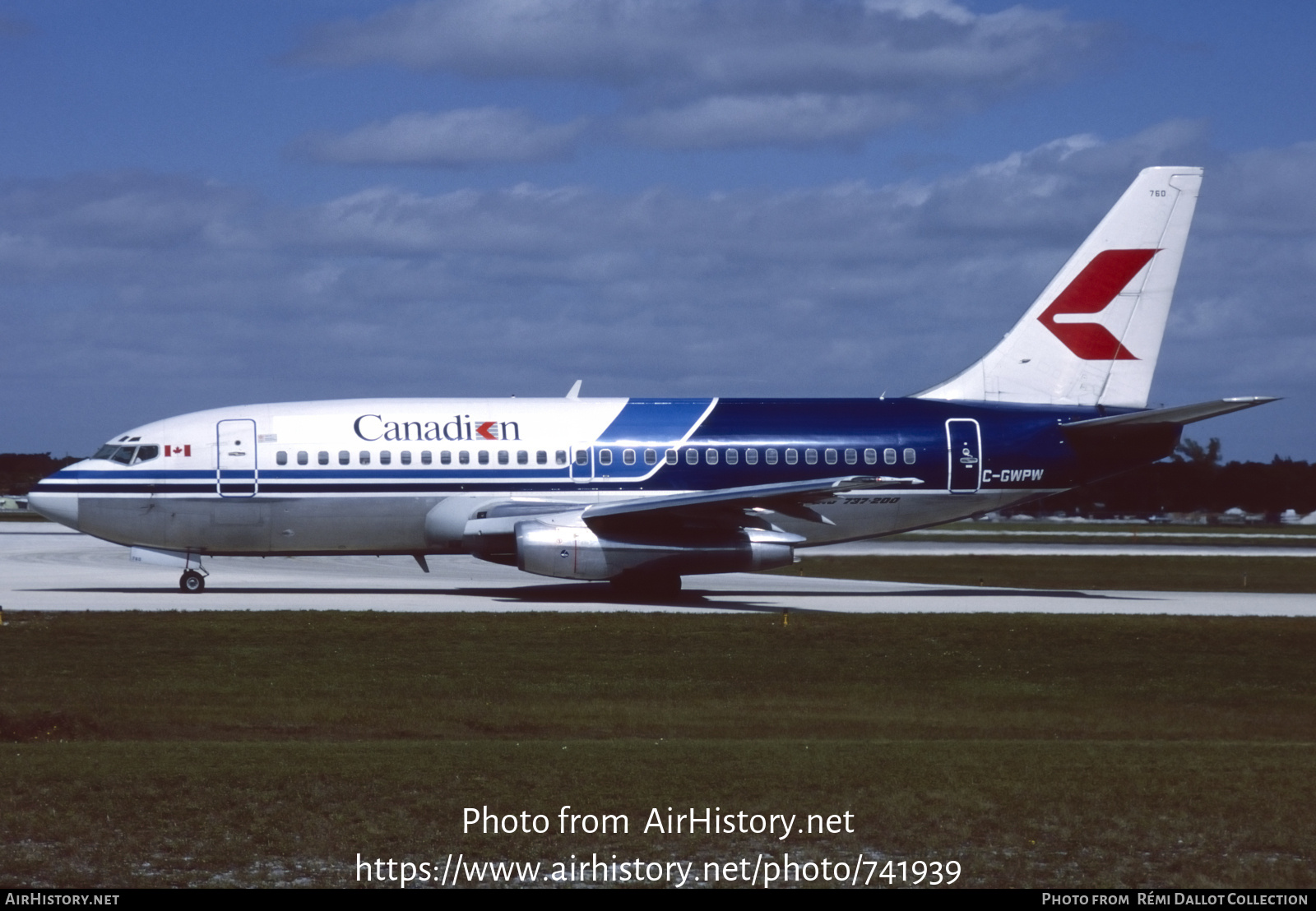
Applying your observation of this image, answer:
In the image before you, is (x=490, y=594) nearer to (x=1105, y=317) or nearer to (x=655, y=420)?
(x=655, y=420)

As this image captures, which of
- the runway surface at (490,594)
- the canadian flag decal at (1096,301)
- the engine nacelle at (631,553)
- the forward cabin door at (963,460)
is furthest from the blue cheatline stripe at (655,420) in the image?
the canadian flag decal at (1096,301)

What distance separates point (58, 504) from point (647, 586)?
43.7 feet

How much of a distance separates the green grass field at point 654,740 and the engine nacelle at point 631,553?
9.78ft

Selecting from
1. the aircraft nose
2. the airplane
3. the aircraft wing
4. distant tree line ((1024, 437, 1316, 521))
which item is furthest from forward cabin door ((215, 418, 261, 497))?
distant tree line ((1024, 437, 1316, 521))

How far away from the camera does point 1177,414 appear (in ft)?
112

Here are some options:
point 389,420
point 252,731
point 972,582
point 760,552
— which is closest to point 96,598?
point 389,420

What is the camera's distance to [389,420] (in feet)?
113

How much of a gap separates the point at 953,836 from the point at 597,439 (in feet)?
81.0

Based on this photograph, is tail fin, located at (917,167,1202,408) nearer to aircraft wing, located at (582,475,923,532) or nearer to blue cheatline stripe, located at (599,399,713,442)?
aircraft wing, located at (582,475,923,532)

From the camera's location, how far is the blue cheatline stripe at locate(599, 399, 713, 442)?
34.9m

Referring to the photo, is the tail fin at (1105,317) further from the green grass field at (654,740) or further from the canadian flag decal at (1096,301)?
the green grass field at (654,740)

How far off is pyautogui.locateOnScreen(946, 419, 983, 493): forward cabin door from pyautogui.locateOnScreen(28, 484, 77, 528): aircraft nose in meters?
20.0

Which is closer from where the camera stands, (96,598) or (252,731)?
(252,731)
